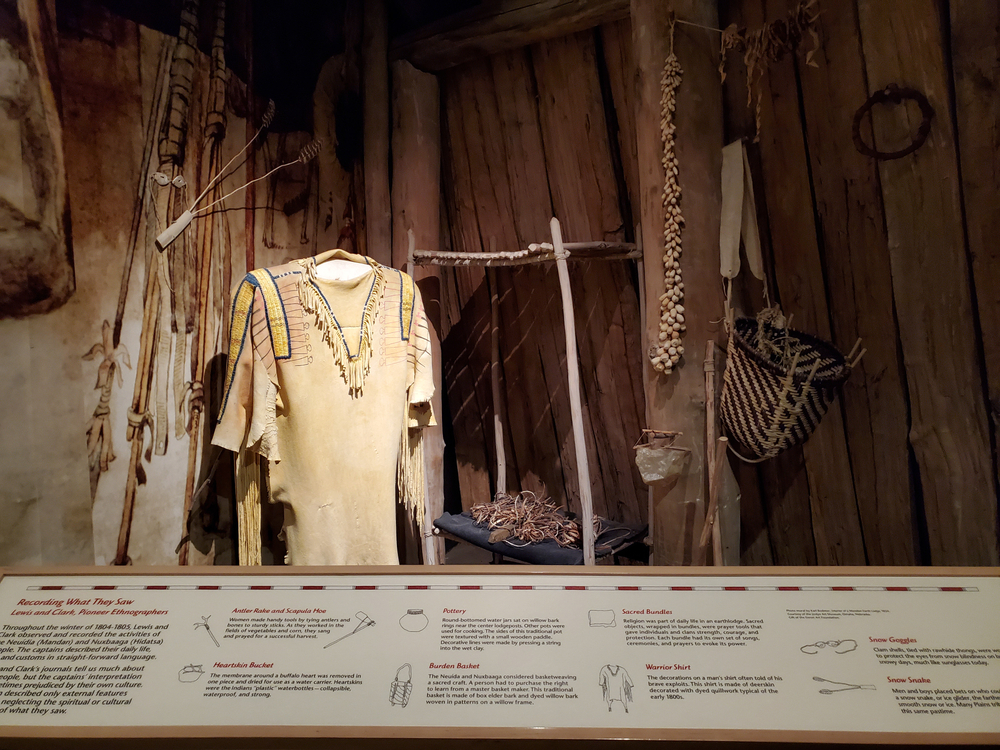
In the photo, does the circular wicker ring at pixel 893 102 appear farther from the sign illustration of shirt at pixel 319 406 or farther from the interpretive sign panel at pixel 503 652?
the sign illustration of shirt at pixel 319 406

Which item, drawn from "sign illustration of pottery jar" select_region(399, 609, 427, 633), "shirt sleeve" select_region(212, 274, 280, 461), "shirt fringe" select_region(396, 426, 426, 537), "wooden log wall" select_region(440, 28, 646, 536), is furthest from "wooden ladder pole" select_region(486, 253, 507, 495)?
"sign illustration of pottery jar" select_region(399, 609, 427, 633)

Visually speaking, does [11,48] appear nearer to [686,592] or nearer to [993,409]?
[686,592]

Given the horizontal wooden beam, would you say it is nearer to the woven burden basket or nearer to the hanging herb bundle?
the hanging herb bundle

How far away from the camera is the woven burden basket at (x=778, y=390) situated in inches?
58.5

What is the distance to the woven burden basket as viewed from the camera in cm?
149

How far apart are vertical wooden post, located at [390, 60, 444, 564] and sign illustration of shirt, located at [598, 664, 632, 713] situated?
1419mm

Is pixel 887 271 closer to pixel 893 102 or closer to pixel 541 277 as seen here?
pixel 893 102

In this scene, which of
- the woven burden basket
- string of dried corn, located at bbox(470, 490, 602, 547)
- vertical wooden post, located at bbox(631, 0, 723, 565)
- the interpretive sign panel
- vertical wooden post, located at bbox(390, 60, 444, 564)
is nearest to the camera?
the interpretive sign panel

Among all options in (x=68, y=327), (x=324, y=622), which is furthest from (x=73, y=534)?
(x=324, y=622)

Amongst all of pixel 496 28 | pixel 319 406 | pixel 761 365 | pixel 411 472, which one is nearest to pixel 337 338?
pixel 319 406

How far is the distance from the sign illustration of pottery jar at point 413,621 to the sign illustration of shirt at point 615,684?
0.28 meters

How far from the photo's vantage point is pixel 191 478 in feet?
5.92

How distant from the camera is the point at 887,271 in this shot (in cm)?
171

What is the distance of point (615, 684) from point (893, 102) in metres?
1.65
